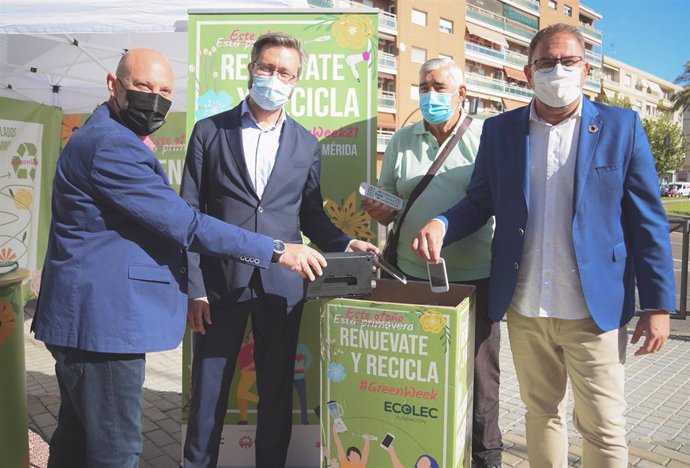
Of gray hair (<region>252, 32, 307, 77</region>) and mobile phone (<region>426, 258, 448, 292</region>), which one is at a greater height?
gray hair (<region>252, 32, 307, 77</region>)

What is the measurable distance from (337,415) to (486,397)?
1.00 metres

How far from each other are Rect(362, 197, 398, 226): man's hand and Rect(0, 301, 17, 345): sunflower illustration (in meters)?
1.70

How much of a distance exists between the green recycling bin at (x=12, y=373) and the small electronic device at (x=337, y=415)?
1483 mm

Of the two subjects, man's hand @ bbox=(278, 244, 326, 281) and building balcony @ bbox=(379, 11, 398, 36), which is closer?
man's hand @ bbox=(278, 244, 326, 281)

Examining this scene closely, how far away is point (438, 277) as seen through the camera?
2201 millimetres

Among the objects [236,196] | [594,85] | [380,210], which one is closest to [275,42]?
[236,196]

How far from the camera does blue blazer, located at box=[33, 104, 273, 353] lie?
1.84 metres

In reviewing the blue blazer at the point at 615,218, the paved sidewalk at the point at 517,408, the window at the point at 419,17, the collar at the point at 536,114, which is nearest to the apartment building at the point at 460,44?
the window at the point at 419,17

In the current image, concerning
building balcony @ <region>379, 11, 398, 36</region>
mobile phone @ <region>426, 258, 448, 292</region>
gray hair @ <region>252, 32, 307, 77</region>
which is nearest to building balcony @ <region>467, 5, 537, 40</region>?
building balcony @ <region>379, 11, 398, 36</region>

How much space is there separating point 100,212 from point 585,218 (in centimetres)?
174

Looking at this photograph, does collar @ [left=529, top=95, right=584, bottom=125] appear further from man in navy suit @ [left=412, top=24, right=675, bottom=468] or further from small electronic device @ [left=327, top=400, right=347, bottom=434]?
small electronic device @ [left=327, top=400, right=347, bottom=434]

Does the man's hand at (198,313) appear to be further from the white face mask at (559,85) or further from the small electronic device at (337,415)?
the white face mask at (559,85)

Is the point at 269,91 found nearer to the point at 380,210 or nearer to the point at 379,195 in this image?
the point at 379,195

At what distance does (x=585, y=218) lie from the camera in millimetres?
2100
